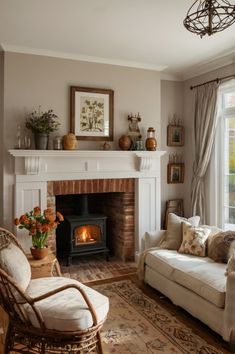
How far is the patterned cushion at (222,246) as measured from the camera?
3.09 meters

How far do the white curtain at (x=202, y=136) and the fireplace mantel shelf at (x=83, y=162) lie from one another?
69 centimetres

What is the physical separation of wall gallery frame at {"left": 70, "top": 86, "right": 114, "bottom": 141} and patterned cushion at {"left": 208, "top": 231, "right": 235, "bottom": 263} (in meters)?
2.06

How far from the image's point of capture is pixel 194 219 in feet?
12.3

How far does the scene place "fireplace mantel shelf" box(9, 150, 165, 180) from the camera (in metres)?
3.81

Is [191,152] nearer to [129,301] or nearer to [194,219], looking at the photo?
[194,219]

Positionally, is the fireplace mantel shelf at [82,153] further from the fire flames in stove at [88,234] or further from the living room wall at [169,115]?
the fire flames in stove at [88,234]

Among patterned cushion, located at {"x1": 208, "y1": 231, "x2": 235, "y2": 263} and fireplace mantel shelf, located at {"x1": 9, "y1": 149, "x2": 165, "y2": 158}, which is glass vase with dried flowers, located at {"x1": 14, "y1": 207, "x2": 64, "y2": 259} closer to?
fireplace mantel shelf, located at {"x1": 9, "y1": 149, "x2": 165, "y2": 158}

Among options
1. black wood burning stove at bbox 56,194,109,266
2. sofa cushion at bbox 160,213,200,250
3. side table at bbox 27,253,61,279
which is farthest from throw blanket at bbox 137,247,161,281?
side table at bbox 27,253,61,279

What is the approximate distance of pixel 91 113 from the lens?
4277mm

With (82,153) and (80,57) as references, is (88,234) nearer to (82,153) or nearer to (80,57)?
(82,153)

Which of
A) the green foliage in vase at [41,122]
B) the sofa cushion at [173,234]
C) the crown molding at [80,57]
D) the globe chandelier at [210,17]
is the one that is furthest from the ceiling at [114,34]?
the sofa cushion at [173,234]

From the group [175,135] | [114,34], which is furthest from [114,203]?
[114,34]

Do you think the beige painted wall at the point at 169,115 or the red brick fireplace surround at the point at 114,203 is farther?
the beige painted wall at the point at 169,115

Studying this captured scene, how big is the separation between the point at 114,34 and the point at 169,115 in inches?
78.1
